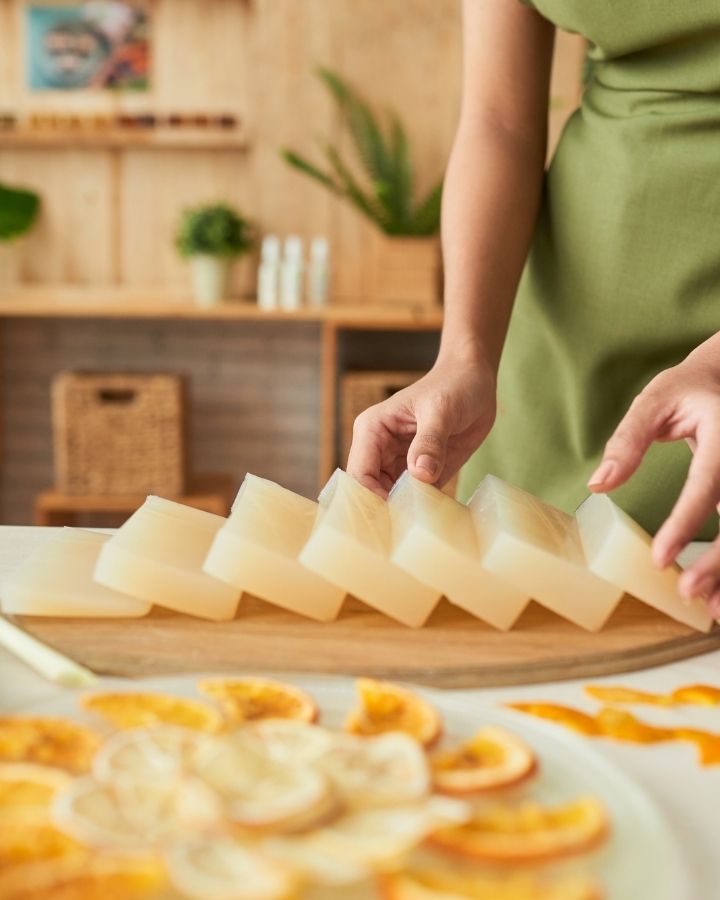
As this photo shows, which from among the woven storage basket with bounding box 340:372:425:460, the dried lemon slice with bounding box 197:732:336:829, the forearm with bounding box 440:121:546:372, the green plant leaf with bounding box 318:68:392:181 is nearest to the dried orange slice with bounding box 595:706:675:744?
the dried lemon slice with bounding box 197:732:336:829

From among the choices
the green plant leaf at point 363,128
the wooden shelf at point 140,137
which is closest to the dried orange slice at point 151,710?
the green plant leaf at point 363,128

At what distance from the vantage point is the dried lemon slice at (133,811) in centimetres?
46

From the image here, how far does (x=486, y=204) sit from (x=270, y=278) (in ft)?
7.01

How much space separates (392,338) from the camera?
12.2 feet

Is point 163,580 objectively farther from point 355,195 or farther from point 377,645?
point 355,195

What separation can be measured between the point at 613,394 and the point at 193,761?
88 centimetres

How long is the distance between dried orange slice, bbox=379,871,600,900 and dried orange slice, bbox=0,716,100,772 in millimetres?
183

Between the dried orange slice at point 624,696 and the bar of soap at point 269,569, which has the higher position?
the bar of soap at point 269,569

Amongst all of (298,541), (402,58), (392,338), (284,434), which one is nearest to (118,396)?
(284,434)

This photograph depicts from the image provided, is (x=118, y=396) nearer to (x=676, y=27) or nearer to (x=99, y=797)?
(x=676, y=27)

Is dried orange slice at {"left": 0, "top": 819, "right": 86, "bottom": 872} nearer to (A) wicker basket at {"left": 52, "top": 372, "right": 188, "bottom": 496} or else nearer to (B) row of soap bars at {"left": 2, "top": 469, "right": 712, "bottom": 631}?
(B) row of soap bars at {"left": 2, "top": 469, "right": 712, "bottom": 631}

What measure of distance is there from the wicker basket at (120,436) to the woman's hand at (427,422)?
2.26m

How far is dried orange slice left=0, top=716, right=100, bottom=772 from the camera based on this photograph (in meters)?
0.55

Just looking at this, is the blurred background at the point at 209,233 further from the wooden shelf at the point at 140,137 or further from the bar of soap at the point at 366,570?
the bar of soap at the point at 366,570
